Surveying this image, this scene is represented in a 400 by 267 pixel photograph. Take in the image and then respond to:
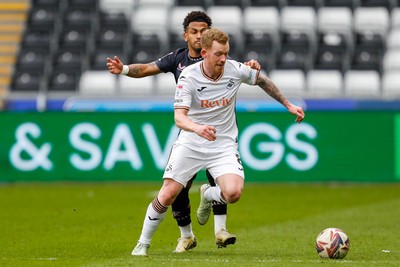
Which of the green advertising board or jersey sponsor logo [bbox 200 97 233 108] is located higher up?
jersey sponsor logo [bbox 200 97 233 108]

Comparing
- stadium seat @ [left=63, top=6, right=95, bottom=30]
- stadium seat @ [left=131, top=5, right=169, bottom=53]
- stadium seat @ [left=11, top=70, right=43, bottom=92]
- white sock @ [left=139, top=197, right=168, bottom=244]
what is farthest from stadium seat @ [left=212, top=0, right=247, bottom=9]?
white sock @ [left=139, top=197, right=168, bottom=244]

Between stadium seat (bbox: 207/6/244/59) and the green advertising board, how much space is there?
16.8 ft

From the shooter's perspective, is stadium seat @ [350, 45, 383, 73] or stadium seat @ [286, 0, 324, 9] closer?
stadium seat @ [350, 45, 383, 73]

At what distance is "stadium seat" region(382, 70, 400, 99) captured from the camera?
76.4 ft

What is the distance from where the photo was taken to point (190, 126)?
881 centimetres

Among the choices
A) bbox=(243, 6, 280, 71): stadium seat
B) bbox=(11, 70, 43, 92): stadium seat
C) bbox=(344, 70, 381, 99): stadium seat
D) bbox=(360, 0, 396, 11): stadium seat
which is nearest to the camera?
bbox=(344, 70, 381, 99): stadium seat

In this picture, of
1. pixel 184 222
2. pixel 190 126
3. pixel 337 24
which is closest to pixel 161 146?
pixel 337 24

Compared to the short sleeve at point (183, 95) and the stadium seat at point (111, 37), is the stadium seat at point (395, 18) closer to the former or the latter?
the stadium seat at point (111, 37)

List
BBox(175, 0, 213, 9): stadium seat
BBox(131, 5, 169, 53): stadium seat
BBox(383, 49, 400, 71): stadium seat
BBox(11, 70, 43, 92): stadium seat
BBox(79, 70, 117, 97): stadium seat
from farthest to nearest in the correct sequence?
1. BBox(175, 0, 213, 9): stadium seat
2. BBox(131, 5, 169, 53): stadium seat
3. BBox(11, 70, 43, 92): stadium seat
4. BBox(383, 49, 400, 71): stadium seat
5. BBox(79, 70, 117, 97): stadium seat

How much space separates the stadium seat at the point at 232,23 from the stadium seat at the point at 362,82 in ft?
8.99

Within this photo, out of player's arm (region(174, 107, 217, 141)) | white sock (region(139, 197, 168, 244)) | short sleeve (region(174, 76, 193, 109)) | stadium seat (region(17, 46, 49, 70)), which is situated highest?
short sleeve (region(174, 76, 193, 109))

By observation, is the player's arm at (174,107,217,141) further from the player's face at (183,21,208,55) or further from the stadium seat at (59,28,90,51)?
the stadium seat at (59,28,90,51)

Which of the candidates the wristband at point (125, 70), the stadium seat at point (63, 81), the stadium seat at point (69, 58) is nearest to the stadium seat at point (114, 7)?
the stadium seat at point (69, 58)

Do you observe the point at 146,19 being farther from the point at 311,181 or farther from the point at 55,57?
the point at 311,181
